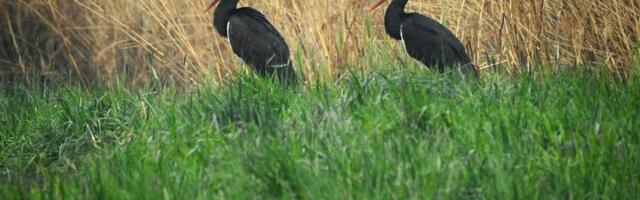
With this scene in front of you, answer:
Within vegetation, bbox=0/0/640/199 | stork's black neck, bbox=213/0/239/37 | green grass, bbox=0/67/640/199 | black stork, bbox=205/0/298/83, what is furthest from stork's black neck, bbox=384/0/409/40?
green grass, bbox=0/67/640/199

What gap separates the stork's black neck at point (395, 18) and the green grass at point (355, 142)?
132 centimetres

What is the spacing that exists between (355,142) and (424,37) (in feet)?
8.55

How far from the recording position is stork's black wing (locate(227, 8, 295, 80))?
6969 mm

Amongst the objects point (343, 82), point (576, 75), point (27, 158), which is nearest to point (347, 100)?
point (343, 82)

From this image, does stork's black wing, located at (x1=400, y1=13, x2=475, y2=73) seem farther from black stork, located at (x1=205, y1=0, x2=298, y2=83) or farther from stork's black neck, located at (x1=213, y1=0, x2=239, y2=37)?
stork's black neck, located at (x1=213, y1=0, x2=239, y2=37)

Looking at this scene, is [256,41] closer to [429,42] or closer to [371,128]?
[429,42]

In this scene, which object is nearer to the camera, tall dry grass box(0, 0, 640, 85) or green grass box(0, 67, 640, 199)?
green grass box(0, 67, 640, 199)

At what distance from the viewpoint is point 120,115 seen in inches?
221

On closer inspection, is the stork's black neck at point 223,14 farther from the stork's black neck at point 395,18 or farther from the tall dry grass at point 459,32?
the stork's black neck at point 395,18

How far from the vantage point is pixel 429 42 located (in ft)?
22.0

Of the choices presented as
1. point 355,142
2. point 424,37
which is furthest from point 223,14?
point 355,142

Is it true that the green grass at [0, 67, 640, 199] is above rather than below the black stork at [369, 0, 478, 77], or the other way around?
above

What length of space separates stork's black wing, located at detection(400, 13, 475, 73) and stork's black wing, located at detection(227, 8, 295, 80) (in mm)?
732

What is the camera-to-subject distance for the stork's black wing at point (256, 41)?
22.9 feet
